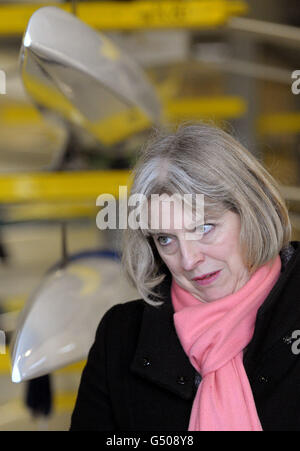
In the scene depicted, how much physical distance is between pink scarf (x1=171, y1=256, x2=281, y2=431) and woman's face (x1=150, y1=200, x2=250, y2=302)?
0.03 m

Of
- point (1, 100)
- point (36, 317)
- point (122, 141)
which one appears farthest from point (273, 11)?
point (36, 317)

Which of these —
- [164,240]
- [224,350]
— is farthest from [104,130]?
[224,350]

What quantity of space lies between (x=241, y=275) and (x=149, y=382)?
A: 253 millimetres

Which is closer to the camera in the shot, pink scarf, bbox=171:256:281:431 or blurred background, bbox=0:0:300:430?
pink scarf, bbox=171:256:281:431

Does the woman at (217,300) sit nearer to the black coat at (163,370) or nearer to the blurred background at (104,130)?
the black coat at (163,370)

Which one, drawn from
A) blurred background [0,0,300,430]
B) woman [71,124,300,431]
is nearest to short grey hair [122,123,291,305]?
woman [71,124,300,431]

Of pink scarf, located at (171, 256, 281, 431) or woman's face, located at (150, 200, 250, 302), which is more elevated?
woman's face, located at (150, 200, 250, 302)

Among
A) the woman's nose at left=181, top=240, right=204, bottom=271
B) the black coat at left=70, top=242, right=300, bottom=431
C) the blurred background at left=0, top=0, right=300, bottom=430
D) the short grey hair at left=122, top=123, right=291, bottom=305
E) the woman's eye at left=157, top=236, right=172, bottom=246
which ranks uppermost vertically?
the blurred background at left=0, top=0, right=300, bottom=430

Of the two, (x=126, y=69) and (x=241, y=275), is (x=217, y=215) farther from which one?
(x=126, y=69)

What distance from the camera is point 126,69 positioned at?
1.76 m

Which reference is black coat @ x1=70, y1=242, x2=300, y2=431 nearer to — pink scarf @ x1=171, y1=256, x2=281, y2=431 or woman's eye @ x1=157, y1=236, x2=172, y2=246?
pink scarf @ x1=171, y1=256, x2=281, y2=431

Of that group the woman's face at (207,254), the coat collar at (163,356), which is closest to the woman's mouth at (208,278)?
the woman's face at (207,254)

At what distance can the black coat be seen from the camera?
4.04ft

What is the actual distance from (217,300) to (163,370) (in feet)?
0.50
